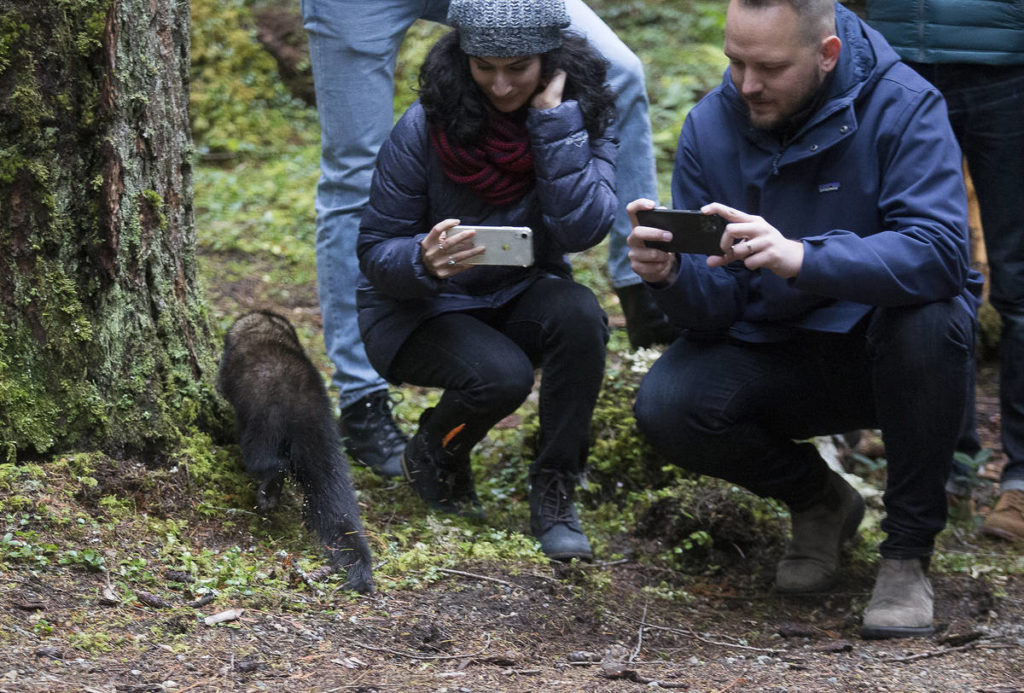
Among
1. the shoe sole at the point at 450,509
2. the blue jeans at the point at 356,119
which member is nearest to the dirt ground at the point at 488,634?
the shoe sole at the point at 450,509

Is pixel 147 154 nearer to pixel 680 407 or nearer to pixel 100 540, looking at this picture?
pixel 100 540

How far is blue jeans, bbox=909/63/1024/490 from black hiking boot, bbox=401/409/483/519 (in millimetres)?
2112

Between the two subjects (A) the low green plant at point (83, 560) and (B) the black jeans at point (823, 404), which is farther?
(B) the black jeans at point (823, 404)

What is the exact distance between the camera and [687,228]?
3.27m

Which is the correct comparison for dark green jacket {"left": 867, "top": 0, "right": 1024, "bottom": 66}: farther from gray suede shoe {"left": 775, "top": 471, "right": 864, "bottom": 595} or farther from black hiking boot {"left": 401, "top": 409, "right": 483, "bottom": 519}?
black hiking boot {"left": 401, "top": 409, "right": 483, "bottom": 519}

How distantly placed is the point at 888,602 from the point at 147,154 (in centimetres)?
277

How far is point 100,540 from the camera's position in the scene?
3299 millimetres

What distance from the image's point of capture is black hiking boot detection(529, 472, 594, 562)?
386 centimetres

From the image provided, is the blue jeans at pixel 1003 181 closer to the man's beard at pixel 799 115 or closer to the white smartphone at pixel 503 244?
the man's beard at pixel 799 115

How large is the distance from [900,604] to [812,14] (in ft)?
5.91

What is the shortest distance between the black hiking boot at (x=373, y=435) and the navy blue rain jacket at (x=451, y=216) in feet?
1.86

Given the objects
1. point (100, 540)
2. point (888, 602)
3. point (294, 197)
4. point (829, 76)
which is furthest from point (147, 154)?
point (294, 197)

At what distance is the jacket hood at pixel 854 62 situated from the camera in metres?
3.39

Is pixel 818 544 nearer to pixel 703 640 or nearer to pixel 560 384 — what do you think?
pixel 703 640
